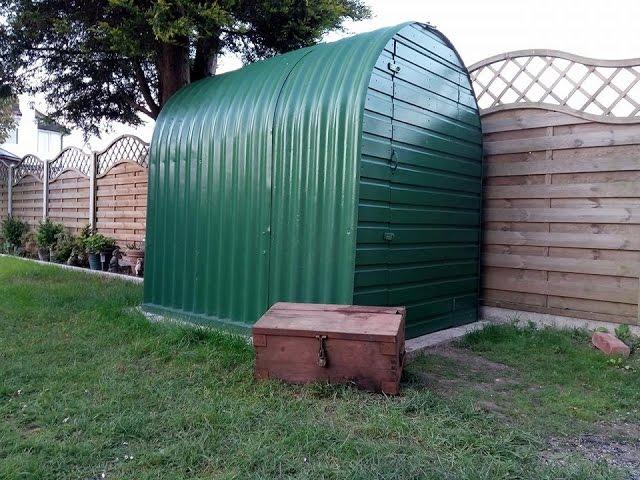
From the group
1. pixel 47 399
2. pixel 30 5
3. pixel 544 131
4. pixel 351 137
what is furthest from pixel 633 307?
pixel 30 5

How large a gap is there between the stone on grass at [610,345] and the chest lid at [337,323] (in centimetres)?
187

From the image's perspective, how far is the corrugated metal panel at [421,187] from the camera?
13.8 feet

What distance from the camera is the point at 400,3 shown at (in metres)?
7.86

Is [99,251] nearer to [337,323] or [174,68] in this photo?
[174,68]

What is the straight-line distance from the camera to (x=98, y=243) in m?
9.51

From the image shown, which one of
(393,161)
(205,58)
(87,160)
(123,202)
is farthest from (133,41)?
(87,160)

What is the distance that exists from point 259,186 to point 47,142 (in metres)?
32.3

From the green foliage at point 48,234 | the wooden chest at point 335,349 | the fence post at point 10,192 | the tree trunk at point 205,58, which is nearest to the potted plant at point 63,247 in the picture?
the green foliage at point 48,234

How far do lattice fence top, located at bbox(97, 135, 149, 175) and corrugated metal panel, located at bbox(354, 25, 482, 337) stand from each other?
5615mm

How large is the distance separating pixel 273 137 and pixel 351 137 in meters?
0.84

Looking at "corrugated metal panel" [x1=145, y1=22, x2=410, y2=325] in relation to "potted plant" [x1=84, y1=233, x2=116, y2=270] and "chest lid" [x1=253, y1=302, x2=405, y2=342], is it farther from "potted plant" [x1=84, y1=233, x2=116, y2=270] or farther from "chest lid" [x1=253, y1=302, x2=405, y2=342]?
"potted plant" [x1=84, y1=233, x2=116, y2=270]

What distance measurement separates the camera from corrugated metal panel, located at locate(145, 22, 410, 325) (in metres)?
4.16

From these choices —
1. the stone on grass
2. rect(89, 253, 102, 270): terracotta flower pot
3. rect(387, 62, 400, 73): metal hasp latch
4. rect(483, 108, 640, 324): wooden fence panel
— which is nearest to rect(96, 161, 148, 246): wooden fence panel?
rect(89, 253, 102, 270): terracotta flower pot

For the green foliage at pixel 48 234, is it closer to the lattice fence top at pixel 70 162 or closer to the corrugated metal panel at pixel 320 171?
the lattice fence top at pixel 70 162
